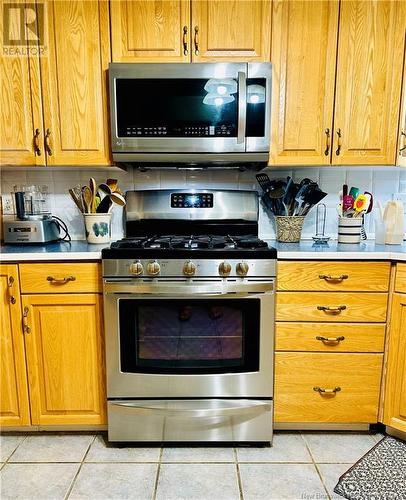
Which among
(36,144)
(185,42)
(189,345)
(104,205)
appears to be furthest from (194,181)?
(189,345)

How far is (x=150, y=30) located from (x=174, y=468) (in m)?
2.01

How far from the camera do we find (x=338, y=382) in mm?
1696

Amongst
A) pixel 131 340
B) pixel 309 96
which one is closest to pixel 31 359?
pixel 131 340

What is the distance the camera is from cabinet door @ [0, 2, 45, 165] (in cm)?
173

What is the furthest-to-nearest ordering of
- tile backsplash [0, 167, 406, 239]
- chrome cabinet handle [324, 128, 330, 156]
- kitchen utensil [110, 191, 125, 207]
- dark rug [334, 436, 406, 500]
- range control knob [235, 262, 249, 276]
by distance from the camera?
1. tile backsplash [0, 167, 406, 239]
2. kitchen utensil [110, 191, 125, 207]
3. chrome cabinet handle [324, 128, 330, 156]
4. range control knob [235, 262, 249, 276]
5. dark rug [334, 436, 406, 500]

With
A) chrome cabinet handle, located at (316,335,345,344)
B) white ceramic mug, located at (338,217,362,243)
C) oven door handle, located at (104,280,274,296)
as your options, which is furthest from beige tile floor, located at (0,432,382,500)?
white ceramic mug, located at (338,217,362,243)

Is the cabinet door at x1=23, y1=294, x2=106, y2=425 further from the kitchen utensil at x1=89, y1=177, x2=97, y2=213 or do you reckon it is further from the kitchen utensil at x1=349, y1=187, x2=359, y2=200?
the kitchen utensil at x1=349, y1=187, x2=359, y2=200

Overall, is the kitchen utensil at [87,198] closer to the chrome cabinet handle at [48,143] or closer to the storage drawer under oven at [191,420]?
the chrome cabinet handle at [48,143]

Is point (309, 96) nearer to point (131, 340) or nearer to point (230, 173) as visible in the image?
point (230, 173)

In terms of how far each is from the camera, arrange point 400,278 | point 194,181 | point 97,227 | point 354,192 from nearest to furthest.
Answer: point 400,278
point 97,227
point 354,192
point 194,181

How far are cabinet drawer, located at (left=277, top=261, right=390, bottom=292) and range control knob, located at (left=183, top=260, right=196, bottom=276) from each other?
0.39m

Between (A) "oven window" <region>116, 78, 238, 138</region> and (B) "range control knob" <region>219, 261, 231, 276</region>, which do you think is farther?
(A) "oven window" <region>116, 78, 238, 138</region>

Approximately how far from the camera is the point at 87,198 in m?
1.88

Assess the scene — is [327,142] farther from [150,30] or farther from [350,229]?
[150,30]
